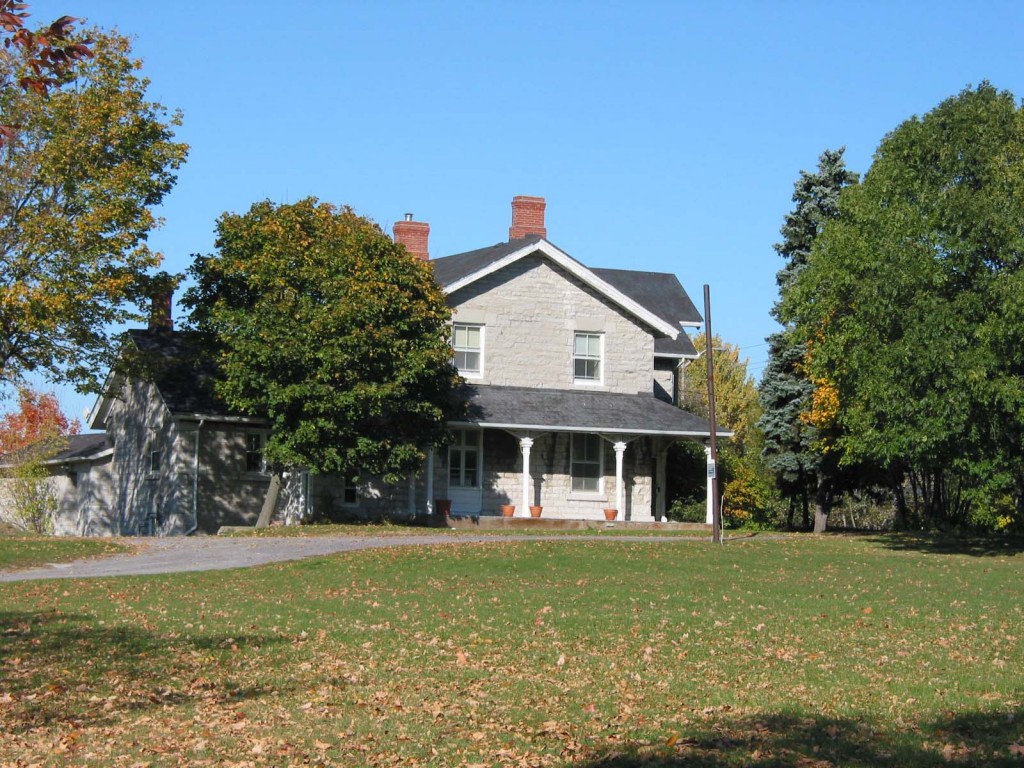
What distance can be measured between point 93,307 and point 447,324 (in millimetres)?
10136

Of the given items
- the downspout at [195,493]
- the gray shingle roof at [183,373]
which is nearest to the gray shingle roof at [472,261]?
the gray shingle roof at [183,373]

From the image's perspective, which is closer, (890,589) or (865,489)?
(890,589)

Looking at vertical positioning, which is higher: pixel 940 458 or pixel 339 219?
pixel 339 219

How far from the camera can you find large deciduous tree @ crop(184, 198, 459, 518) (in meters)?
31.4

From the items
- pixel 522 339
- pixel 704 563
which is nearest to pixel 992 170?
pixel 704 563

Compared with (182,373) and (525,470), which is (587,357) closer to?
(525,470)

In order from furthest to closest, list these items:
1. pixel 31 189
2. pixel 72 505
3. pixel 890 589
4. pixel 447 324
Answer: pixel 72 505, pixel 447 324, pixel 31 189, pixel 890 589

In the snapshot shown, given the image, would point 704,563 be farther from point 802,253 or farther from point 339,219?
point 802,253

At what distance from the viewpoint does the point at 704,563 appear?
24703mm

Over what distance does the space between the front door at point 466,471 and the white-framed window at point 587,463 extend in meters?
2.86

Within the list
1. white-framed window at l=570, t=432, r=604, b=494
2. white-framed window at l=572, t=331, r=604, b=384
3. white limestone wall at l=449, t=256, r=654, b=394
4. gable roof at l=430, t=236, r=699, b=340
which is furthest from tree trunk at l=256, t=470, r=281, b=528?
white-framed window at l=572, t=331, r=604, b=384

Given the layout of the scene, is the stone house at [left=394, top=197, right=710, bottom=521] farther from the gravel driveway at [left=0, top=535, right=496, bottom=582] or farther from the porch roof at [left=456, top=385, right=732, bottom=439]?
the gravel driveway at [left=0, top=535, right=496, bottom=582]

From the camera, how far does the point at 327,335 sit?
3147 cm

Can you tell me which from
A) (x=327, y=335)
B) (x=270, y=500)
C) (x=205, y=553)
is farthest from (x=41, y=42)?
(x=270, y=500)
